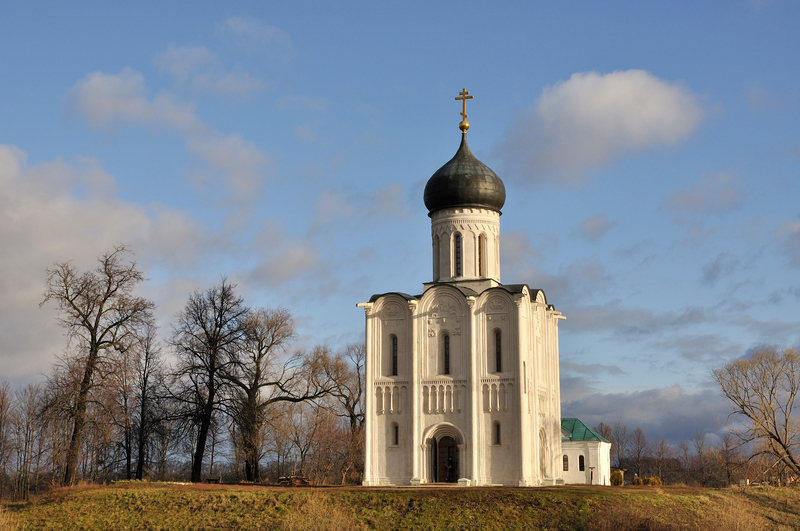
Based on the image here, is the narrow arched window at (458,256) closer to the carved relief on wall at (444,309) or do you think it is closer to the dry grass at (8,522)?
the carved relief on wall at (444,309)

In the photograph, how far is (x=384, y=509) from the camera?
82.5ft

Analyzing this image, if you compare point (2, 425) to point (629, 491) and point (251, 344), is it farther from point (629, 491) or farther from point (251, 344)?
point (629, 491)

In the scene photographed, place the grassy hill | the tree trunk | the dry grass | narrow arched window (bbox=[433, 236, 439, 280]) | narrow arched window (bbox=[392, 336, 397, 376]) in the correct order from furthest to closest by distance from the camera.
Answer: narrow arched window (bbox=[433, 236, 439, 280]), narrow arched window (bbox=[392, 336, 397, 376]), the tree trunk, the dry grass, the grassy hill

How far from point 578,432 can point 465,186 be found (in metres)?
18.8

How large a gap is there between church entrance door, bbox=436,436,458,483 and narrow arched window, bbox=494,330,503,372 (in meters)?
3.16

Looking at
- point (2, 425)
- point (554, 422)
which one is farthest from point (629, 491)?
point (2, 425)

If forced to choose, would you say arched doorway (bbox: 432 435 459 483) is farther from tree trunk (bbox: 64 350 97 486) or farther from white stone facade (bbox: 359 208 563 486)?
tree trunk (bbox: 64 350 97 486)

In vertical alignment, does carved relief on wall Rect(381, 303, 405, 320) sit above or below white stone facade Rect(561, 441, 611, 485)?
above

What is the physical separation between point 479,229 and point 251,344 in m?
11.5

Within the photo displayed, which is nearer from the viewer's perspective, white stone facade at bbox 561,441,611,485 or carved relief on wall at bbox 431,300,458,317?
carved relief on wall at bbox 431,300,458,317

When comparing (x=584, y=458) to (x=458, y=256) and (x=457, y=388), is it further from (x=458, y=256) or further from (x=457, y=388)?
(x=458, y=256)

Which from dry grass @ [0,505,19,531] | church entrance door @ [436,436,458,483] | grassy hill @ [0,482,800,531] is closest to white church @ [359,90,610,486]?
church entrance door @ [436,436,458,483]

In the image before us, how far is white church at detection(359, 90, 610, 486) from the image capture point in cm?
3138

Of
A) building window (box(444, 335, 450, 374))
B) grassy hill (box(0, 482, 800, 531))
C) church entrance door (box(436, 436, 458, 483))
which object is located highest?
building window (box(444, 335, 450, 374))
